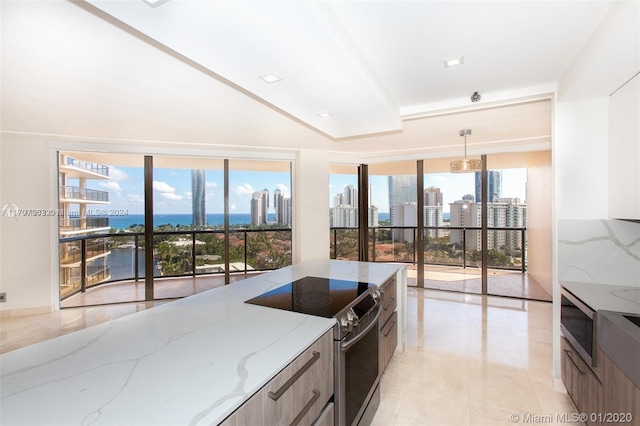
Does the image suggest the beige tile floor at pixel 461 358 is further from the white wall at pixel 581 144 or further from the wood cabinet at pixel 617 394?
the wood cabinet at pixel 617 394

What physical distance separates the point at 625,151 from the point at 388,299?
6.37ft

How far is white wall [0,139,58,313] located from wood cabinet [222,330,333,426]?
15.8ft

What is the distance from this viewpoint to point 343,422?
1.51 m

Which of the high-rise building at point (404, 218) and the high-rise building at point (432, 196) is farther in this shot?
the high-rise building at point (404, 218)

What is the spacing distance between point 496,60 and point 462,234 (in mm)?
3732

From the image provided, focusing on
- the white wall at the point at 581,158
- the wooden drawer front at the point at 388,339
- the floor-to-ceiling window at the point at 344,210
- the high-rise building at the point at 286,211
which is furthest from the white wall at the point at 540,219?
the high-rise building at the point at 286,211

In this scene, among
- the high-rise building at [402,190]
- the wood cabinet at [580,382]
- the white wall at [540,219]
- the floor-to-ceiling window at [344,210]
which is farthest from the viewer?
the floor-to-ceiling window at [344,210]

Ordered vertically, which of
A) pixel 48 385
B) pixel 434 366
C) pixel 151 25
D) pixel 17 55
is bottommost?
pixel 434 366

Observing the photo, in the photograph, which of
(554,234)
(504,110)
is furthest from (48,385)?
(504,110)

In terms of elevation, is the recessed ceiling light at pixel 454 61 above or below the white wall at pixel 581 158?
above

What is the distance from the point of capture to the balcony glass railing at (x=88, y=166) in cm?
444

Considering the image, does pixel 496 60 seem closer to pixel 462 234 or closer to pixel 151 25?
pixel 151 25

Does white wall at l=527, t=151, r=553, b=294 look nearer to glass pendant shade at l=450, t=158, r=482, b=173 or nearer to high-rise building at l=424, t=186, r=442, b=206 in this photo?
high-rise building at l=424, t=186, r=442, b=206

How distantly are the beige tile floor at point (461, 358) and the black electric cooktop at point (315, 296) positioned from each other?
95 centimetres
